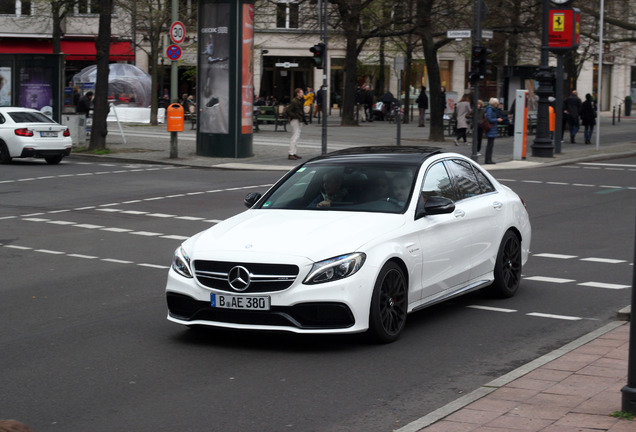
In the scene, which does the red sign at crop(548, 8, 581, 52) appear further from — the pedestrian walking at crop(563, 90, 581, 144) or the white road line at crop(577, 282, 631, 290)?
the white road line at crop(577, 282, 631, 290)

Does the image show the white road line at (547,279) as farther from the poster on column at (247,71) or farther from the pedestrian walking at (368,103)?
the pedestrian walking at (368,103)

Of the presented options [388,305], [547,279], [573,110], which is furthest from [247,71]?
[388,305]

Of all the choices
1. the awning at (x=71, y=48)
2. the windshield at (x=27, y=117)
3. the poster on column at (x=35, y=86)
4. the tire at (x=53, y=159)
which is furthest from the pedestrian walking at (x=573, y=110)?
the awning at (x=71, y=48)

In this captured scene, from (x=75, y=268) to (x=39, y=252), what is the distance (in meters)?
1.51

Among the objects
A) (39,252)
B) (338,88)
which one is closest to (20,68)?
(39,252)

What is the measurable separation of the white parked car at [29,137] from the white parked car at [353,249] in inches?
767

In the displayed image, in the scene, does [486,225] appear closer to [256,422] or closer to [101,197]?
[256,422]

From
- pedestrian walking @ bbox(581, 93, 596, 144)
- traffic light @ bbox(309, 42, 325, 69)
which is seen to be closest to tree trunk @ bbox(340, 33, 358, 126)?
pedestrian walking @ bbox(581, 93, 596, 144)

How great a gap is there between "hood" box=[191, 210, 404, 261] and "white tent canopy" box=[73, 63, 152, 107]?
45.9 metres

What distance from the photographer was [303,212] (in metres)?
8.80

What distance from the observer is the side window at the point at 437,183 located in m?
9.15

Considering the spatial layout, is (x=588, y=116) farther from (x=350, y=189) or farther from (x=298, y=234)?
(x=298, y=234)

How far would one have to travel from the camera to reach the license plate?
7.71 meters

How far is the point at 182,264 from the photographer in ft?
26.8
